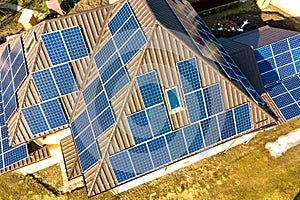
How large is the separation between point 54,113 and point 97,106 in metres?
4.37

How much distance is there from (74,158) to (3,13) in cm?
2925

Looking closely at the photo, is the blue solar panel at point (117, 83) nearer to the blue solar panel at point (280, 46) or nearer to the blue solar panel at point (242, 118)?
the blue solar panel at point (242, 118)

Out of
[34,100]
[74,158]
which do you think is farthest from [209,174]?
[34,100]

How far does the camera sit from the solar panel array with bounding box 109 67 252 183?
1870 cm

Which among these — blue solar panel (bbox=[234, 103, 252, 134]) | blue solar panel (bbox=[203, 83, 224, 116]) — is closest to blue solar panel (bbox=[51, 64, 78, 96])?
blue solar panel (bbox=[203, 83, 224, 116])

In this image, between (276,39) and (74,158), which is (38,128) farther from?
(276,39)

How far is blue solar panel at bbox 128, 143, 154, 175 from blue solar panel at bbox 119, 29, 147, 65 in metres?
6.57

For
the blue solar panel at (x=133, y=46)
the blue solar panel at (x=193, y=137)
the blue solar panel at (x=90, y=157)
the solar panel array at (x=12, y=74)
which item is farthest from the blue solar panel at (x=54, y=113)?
the blue solar panel at (x=193, y=137)

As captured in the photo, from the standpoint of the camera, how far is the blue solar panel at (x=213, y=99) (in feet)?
64.0

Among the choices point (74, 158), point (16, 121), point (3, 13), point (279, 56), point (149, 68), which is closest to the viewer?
point (149, 68)

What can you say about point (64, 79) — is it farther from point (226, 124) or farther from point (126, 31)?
point (226, 124)

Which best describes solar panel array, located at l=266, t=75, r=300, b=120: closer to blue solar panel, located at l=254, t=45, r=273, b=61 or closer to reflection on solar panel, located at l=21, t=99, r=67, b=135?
blue solar panel, located at l=254, t=45, r=273, b=61

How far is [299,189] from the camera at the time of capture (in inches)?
1005

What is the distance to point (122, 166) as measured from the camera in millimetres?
19422
